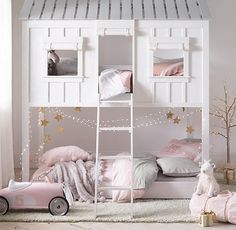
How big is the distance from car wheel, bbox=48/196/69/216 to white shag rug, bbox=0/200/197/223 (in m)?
0.04

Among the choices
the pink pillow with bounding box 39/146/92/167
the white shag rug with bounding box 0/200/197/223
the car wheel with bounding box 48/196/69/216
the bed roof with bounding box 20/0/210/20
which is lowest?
the white shag rug with bounding box 0/200/197/223

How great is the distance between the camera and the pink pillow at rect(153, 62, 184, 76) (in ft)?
15.5

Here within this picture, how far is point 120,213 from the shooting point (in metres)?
4.06

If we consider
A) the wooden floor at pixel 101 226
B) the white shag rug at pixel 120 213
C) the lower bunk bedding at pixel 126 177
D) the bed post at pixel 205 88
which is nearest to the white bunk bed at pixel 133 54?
the bed post at pixel 205 88

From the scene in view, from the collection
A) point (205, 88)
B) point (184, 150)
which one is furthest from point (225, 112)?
point (205, 88)

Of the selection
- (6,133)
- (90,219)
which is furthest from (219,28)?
(90,219)

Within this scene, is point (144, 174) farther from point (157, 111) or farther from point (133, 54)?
point (157, 111)

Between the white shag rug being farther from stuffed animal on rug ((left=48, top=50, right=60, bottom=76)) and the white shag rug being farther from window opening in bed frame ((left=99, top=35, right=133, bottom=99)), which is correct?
stuffed animal on rug ((left=48, top=50, right=60, bottom=76))

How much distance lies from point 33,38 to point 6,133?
0.97 metres

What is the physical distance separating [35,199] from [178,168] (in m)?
1.31

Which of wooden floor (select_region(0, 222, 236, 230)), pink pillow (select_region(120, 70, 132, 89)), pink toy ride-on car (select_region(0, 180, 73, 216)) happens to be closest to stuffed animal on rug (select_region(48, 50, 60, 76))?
pink pillow (select_region(120, 70, 132, 89))

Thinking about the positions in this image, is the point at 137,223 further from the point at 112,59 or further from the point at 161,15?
the point at 112,59

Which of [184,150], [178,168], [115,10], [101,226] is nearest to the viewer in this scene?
[101,226]

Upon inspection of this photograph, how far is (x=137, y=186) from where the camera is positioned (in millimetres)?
4383
